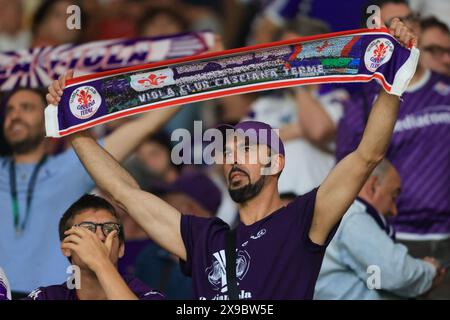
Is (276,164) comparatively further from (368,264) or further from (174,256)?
(174,256)

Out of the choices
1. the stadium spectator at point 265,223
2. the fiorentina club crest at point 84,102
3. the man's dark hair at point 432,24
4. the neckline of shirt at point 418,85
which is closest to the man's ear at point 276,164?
the stadium spectator at point 265,223

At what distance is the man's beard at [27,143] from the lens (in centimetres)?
862

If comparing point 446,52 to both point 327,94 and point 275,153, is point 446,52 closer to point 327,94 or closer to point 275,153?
point 327,94

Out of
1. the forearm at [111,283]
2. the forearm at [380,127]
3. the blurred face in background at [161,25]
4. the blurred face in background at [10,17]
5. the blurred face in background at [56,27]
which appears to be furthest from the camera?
Answer: the blurred face in background at [10,17]

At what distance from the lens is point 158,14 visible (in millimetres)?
11055

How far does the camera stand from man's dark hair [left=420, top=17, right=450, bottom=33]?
9344 millimetres

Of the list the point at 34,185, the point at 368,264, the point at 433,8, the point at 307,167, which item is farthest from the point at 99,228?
the point at 433,8

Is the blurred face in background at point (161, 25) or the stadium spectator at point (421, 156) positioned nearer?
the stadium spectator at point (421, 156)

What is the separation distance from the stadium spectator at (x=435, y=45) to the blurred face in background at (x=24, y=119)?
255cm

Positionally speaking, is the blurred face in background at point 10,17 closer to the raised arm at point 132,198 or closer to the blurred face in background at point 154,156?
the blurred face in background at point 154,156

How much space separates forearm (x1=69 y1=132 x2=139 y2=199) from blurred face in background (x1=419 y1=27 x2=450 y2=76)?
2992 mm

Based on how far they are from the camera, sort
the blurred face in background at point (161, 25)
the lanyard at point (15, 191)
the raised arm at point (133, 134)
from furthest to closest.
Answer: the blurred face in background at point (161, 25) → the lanyard at point (15, 191) → the raised arm at point (133, 134)
